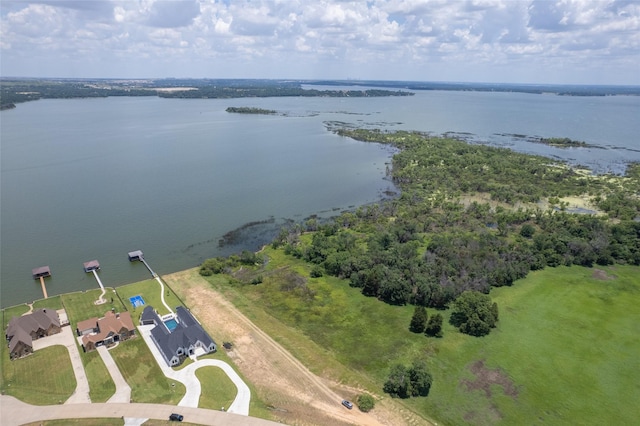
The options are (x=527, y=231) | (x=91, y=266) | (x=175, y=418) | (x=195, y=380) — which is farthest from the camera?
(x=527, y=231)

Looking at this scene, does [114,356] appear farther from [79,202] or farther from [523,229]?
[523,229]

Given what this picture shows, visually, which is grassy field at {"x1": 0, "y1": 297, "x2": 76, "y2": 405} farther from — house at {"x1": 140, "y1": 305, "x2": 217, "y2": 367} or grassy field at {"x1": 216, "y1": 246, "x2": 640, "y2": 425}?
grassy field at {"x1": 216, "y1": 246, "x2": 640, "y2": 425}

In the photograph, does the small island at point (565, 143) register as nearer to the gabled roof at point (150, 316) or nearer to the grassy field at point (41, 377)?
the gabled roof at point (150, 316)

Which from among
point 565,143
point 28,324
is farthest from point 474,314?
point 565,143

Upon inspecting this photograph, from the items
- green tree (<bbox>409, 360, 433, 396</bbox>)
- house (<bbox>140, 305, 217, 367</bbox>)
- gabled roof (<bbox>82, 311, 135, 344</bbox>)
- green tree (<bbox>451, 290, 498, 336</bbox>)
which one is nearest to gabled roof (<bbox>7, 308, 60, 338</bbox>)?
gabled roof (<bbox>82, 311, 135, 344</bbox>)

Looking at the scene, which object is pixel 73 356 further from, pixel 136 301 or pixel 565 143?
pixel 565 143

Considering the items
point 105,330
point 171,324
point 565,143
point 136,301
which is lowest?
point 171,324

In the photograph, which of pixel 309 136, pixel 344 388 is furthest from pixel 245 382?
pixel 309 136
